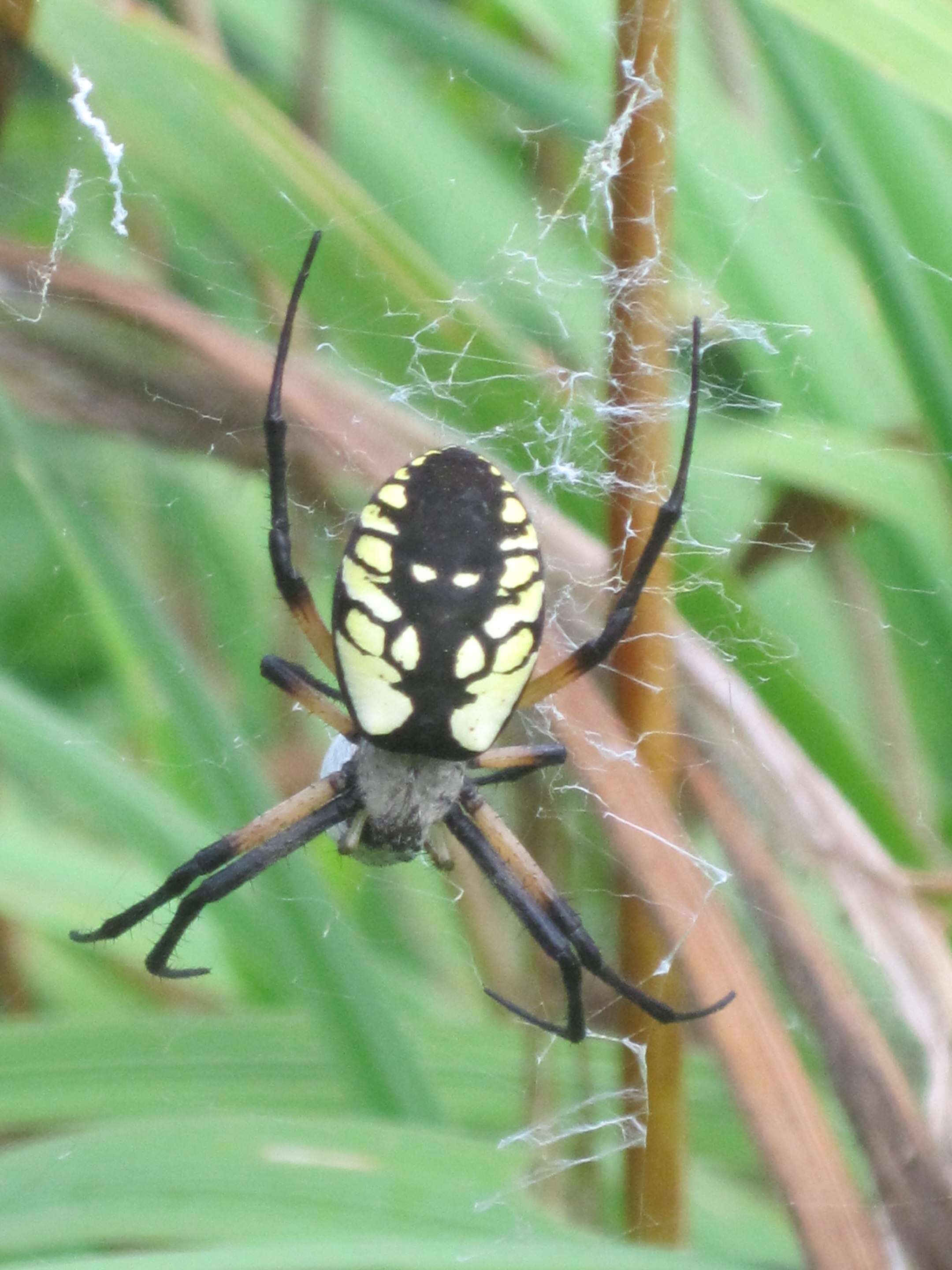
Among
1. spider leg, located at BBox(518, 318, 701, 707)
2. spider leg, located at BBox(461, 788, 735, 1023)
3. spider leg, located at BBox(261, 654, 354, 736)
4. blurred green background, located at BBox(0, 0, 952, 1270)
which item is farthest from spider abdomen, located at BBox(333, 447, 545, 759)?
spider leg, located at BBox(461, 788, 735, 1023)

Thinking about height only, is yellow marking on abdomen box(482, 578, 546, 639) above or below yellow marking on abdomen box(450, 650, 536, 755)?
above

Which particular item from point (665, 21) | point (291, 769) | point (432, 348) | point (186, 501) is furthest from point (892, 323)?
point (291, 769)

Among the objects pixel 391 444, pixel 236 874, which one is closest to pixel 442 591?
pixel 391 444

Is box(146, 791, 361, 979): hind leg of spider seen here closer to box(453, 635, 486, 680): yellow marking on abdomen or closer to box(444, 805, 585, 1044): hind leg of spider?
box(444, 805, 585, 1044): hind leg of spider

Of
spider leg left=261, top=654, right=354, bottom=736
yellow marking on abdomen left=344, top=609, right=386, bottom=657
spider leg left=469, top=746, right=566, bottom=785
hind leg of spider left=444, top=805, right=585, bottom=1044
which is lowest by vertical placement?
hind leg of spider left=444, top=805, right=585, bottom=1044

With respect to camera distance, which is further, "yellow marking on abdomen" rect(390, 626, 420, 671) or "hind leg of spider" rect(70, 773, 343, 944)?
"hind leg of spider" rect(70, 773, 343, 944)
